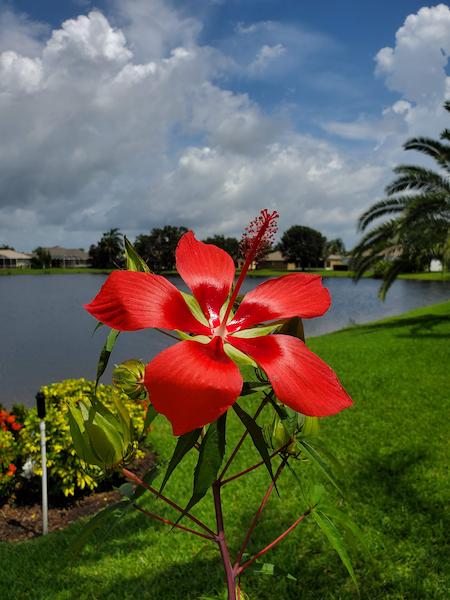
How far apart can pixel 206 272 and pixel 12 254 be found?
81.3 metres

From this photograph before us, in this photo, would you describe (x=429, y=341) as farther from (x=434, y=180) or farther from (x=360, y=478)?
(x=360, y=478)

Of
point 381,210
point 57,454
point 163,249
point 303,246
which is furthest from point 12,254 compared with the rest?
point 163,249

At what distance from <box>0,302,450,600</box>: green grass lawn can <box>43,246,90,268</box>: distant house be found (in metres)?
75.9

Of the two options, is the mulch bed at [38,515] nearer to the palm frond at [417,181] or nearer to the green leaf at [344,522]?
the green leaf at [344,522]

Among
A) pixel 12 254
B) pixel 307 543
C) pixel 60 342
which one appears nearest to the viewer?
pixel 307 543

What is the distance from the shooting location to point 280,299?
582 mm

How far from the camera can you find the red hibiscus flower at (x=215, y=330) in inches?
16.6

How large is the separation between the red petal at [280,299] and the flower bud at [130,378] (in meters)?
0.17

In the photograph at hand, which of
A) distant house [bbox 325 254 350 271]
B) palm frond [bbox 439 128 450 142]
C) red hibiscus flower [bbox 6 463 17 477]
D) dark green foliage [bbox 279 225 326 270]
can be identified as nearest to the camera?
red hibiscus flower [bbox 6 463 17 477]

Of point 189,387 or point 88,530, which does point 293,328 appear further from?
point 88,530

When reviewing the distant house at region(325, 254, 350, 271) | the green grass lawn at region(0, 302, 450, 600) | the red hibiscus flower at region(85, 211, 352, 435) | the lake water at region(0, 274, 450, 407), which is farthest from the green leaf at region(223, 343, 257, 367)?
the distant house at region(325, 254, 350, 271)

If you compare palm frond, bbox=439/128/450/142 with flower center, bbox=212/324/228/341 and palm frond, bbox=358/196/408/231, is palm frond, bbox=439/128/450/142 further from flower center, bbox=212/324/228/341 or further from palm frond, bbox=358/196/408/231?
flower center, bbox=212/324/228/341

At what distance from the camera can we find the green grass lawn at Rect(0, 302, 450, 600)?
286 centimetres

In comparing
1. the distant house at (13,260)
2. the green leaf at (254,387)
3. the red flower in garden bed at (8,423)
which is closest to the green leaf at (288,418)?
the green leaf at (254,387)
